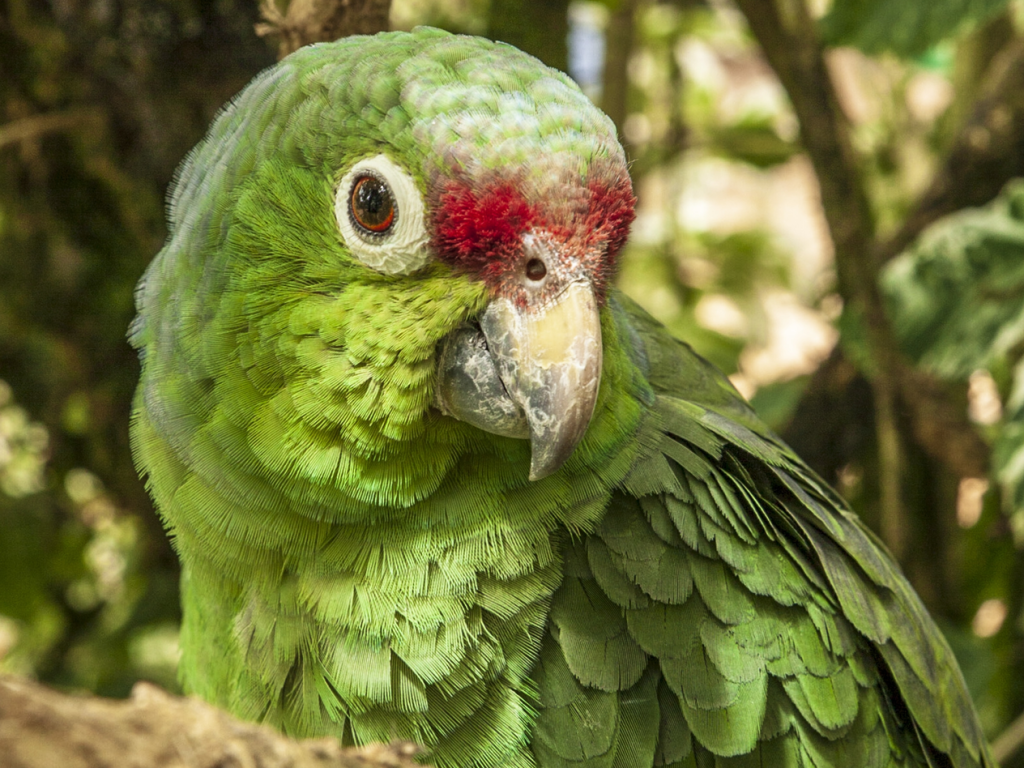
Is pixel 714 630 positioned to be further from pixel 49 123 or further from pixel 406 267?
pixel 49 123

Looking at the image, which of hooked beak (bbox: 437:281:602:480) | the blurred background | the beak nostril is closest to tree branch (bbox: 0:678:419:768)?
hooked beak (bbox: 437:281:602:480)

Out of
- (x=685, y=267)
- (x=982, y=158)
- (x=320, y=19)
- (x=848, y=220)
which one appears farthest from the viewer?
(x=685, y=267)

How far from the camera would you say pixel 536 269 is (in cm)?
105

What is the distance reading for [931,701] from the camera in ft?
4.64

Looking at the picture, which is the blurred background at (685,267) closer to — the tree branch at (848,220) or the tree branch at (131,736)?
the tree branch at (848,220)

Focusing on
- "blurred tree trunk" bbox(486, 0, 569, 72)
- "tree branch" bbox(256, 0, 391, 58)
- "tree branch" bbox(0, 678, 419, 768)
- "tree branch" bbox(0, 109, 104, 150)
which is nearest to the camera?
"tree branch" bbox(0, 678, 419, 768)

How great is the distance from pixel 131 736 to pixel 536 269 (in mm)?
638

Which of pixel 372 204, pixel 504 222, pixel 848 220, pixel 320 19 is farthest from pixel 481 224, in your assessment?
pixel 848 220

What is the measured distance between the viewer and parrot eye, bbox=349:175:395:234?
1.05 m

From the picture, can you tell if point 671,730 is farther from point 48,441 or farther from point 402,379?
point 48,441

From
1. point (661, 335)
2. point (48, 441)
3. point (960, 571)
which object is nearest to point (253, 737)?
point (661, 335)

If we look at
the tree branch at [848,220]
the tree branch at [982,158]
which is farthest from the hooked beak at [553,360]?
the tree branch at [982,158]

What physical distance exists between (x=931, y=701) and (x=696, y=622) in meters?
0.43

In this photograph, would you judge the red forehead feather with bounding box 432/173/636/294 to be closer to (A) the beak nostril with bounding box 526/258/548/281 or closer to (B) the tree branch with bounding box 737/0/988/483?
(A) the beak nostril with bounding box 526/258/548/281
